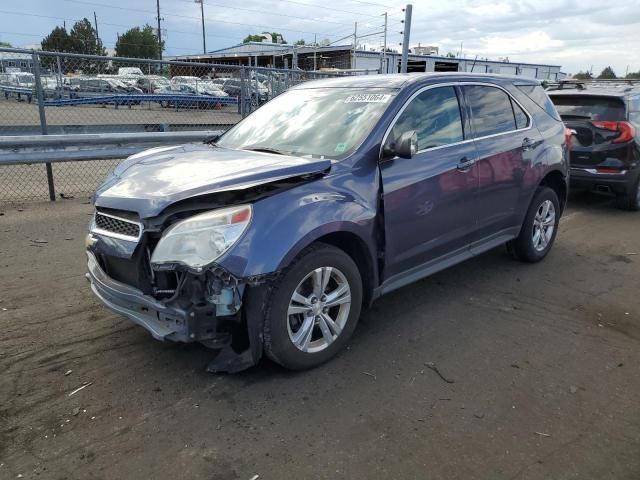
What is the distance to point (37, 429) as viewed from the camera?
281 cm

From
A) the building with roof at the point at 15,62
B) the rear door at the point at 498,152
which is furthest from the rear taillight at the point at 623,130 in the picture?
the building with roof at the point at 15,62

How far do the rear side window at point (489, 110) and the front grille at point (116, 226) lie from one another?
297 cm

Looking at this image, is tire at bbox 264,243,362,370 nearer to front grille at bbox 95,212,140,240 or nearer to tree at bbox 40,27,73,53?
front grille at bbox 95,212,140,240

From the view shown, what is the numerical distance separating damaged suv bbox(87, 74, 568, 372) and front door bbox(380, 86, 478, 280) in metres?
0.01

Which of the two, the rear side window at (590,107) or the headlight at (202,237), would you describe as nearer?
the headlight at (202,237)

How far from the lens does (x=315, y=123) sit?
4109mm

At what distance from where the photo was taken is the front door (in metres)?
3.77

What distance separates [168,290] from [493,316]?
2.65 meters

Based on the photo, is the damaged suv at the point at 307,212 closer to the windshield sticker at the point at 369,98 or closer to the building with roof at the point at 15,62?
the windshield sticker at the point at 369,98

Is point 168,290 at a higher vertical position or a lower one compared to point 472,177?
lower

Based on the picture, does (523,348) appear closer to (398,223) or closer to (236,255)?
(398,223)

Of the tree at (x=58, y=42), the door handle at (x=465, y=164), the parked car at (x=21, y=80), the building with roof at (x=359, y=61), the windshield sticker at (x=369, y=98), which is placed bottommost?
the door handle at (x=465, y=164)

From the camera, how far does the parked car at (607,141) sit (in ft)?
25.4

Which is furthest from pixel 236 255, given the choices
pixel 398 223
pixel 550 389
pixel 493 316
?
pixel 493 316
